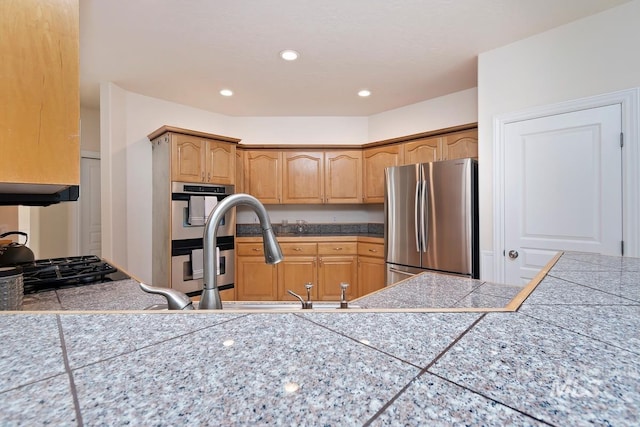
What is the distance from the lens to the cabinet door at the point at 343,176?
156 inches

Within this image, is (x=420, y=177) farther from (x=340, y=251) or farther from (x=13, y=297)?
(x=13, y=297)

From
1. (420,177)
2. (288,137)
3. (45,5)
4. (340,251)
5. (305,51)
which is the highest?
(305,51)

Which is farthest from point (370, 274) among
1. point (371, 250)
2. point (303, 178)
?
Result: point (303, 178)

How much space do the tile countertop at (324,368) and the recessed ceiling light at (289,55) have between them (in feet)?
8.06

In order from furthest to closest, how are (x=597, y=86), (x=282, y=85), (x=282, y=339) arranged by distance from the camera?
1. (x=282, y=85)
2. (x=597, y=86)
3. (x=282, y=339)

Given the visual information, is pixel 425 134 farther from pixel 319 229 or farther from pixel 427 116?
pixel 319 229

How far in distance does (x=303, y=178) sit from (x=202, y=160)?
4.37 ft

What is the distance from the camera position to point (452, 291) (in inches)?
47.5

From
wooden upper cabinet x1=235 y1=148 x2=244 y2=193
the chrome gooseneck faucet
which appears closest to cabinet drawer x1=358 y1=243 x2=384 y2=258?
wooden upper cabinet x1=235 y1=148 x2=244 y2=193

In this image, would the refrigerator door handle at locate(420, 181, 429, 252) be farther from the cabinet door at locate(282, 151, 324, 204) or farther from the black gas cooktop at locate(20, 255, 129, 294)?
the black gas cooktop at locate(20, 255, 129, 294)

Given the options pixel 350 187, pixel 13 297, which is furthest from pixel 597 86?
pixel 13 297

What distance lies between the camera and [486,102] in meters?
2.41

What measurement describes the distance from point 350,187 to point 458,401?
375cm

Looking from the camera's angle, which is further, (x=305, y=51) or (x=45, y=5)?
(x=305, y=51)
